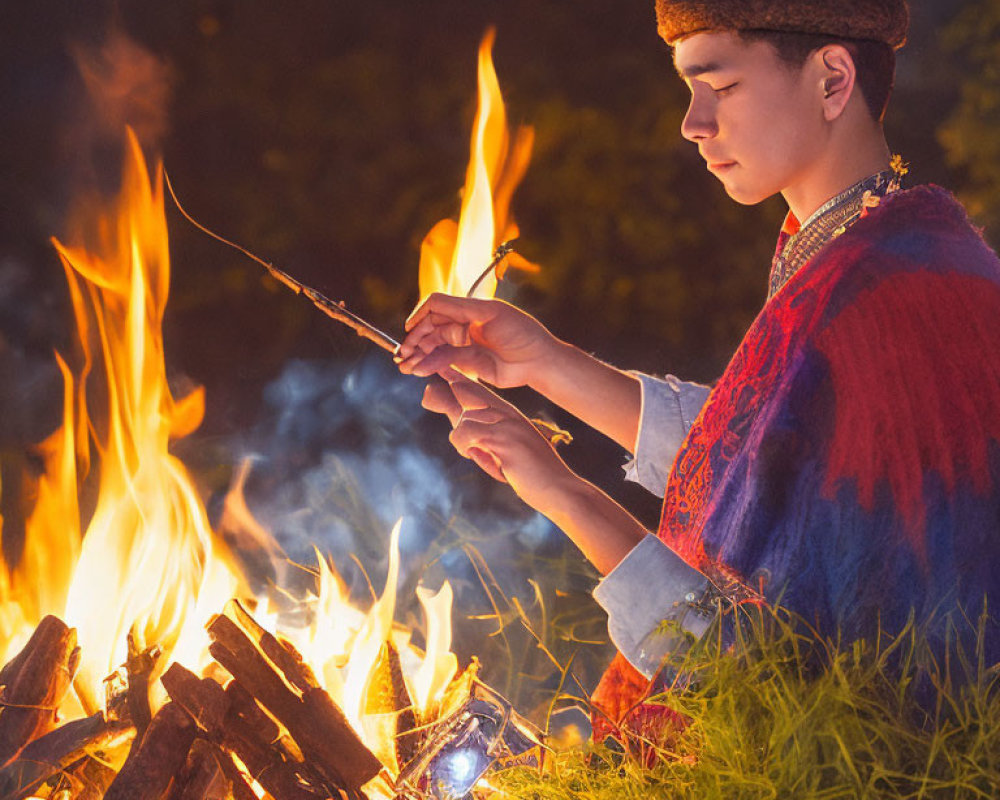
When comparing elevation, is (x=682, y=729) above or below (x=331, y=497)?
below

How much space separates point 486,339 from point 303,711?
67 centimetres

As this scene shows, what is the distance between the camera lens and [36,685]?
1.77 metres

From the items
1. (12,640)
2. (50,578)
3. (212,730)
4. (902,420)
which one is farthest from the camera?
(50,578)

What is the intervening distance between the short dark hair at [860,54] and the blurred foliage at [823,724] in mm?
691

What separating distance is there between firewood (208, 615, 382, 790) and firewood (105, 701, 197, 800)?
0.10m

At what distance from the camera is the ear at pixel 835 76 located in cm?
131

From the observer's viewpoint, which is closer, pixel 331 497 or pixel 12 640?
pixel 12 640

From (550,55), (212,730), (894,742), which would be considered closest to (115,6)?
(550,55)

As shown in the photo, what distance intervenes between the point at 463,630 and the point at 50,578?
1.01m

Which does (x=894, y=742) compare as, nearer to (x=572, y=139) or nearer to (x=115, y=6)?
(x=572, y=139)

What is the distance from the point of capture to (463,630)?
2.67 metres

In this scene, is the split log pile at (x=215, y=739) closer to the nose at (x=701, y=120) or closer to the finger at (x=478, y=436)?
the finger at (x=478, y=436)

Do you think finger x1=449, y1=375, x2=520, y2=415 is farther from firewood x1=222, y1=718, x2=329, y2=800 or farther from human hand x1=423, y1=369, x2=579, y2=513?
firewood x1=222, y1=718, x2=329, y2=800

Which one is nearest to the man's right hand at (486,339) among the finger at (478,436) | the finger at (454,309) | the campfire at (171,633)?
the finger at (454,309)
